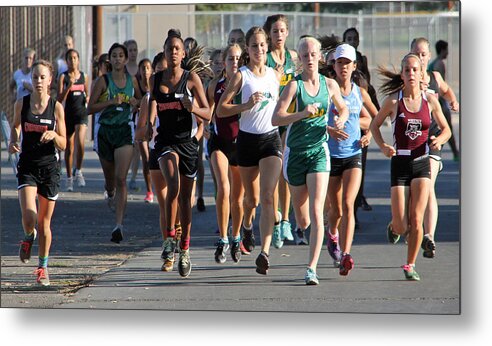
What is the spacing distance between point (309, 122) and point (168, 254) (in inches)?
60.9

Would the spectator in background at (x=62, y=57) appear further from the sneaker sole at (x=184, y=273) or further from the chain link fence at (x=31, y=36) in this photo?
the sneaker sole at (x=184, y=273)

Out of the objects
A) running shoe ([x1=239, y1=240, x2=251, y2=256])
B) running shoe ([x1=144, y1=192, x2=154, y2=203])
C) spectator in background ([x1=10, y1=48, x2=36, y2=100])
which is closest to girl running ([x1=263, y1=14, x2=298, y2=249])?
running shoe ([x1=239, y1=240, x2=251, y2=256])

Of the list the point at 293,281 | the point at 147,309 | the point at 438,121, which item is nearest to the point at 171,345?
the point at 147,309

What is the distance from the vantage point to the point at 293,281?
9.07 meters

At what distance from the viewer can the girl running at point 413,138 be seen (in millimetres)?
8898

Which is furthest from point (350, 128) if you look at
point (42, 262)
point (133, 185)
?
point (133, 185)

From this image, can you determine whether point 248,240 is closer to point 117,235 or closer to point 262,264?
point 262,264

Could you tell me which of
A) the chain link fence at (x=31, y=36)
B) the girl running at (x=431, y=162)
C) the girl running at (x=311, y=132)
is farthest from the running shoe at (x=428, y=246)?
the chain link fence at (x=31, y=36)

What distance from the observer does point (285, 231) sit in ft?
34.9

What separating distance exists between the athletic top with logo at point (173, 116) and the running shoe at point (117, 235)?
5.90 feet

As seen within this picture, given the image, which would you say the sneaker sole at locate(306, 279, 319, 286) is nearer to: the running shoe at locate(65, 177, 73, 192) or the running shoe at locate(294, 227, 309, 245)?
the running shoe at locate(294, 227, 309, 245)

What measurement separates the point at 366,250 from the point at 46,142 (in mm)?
2896

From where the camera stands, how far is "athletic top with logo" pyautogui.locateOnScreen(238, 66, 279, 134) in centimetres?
914

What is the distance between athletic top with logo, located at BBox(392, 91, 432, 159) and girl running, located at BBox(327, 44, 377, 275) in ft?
1.26
